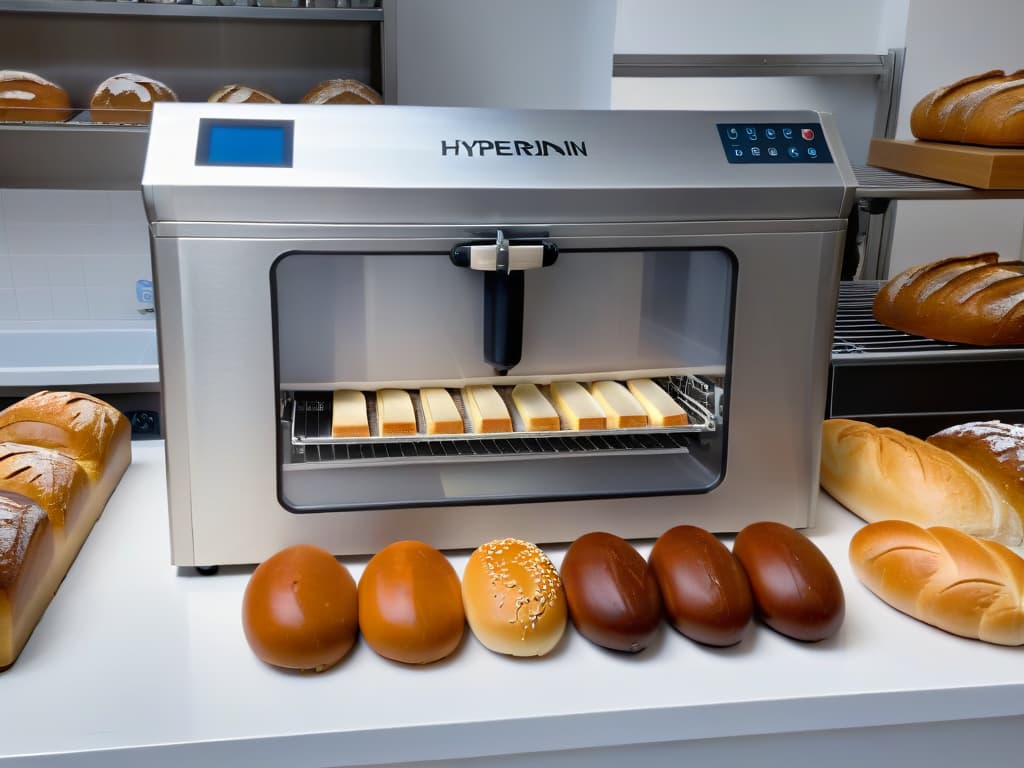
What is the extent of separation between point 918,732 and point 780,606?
144mm

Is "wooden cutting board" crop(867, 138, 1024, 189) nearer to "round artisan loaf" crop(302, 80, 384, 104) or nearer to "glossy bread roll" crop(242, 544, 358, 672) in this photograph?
"round artisan loaf" crop(302, 80, 384, 104)

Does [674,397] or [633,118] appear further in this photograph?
[674,397]

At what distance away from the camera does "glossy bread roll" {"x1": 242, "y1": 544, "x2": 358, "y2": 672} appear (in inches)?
27.5

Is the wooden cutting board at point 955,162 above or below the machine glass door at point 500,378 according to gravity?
above

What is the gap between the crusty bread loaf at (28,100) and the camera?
6.10ft

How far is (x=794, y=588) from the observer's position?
754 mm

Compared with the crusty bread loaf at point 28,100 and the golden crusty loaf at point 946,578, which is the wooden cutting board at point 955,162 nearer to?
the golden crusty loaf at point 946,578

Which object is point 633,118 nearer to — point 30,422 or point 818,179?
point 818,179

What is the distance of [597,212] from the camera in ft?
2.64

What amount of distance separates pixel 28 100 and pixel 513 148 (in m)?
1.53

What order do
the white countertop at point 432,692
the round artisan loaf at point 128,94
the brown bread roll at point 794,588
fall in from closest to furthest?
the white countertop at point 432,692
the brown bread roll at point 794,588
the round artisan loaf at point 128,94

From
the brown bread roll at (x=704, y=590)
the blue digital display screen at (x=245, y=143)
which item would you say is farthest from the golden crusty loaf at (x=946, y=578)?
the blue digital display screen at (x=245, y=143)

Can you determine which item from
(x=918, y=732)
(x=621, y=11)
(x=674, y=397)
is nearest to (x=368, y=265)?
(x=674, y=397)

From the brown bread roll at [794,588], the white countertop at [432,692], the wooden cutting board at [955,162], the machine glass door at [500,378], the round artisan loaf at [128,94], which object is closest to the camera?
the white countertop at [432,692]
